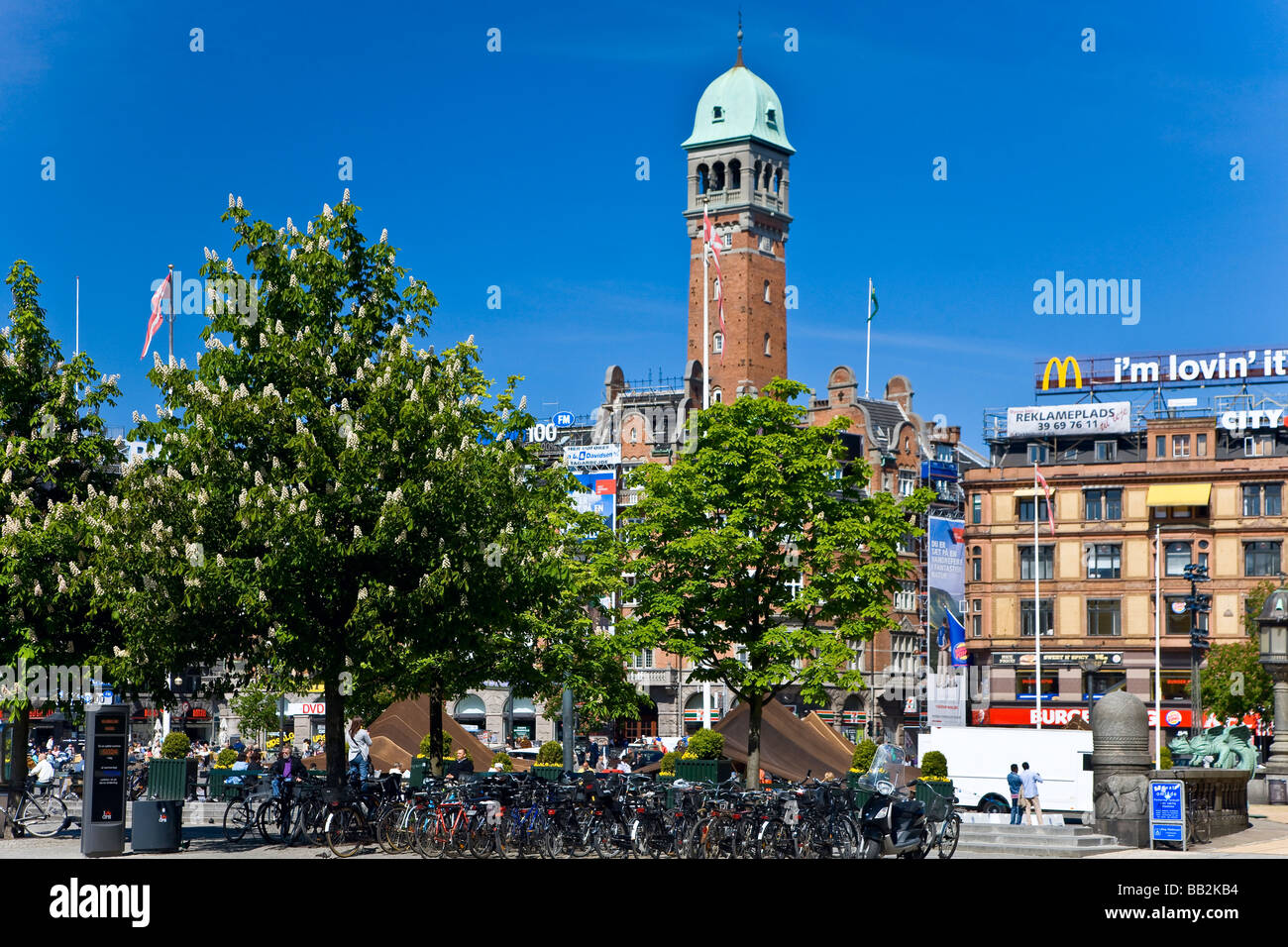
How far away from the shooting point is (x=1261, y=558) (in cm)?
8662

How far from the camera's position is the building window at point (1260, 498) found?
3415 inches

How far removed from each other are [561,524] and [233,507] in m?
17.3

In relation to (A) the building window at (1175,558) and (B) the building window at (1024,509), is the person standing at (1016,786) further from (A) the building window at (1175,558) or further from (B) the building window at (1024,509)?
(B) the building window at (1024,509)

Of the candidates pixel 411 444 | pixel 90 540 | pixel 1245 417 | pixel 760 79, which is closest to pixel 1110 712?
pixel 411 444

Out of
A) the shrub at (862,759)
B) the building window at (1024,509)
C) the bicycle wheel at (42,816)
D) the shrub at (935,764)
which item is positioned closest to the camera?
the bicycle wheel at (42,816)

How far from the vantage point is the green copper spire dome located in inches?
4990

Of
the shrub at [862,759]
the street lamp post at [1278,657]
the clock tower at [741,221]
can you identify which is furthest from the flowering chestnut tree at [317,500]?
the clock tower at [741,221]

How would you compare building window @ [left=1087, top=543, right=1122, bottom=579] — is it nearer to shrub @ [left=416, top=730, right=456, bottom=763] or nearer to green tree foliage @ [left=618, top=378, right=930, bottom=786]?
green tree foliage @ [left=618, top=378, right=930, bottom=786]

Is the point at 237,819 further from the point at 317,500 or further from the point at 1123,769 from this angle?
the point at 1123,769

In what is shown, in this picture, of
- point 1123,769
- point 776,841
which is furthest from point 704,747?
point 776,841

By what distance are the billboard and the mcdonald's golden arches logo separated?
12.9ft

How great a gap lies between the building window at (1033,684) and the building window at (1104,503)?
8943 millimetres

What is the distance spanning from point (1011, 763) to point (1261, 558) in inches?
1805

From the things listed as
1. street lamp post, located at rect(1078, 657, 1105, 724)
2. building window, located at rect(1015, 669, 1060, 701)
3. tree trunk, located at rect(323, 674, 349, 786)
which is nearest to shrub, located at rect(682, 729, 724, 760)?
tree trunk, located at rect(323, 674, 349, 786)
